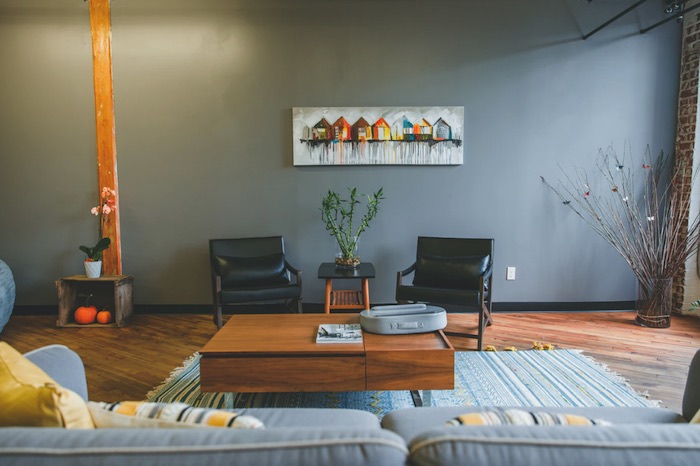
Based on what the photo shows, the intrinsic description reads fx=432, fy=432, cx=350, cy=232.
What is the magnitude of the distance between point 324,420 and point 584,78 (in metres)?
4.01

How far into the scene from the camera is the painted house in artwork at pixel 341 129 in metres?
3.94

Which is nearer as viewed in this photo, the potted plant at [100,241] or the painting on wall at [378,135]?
the potted plant at [100,241]

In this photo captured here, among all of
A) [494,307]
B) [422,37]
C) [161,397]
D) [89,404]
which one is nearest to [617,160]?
[494,307]

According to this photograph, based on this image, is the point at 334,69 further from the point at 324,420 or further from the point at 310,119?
the point at 324,420

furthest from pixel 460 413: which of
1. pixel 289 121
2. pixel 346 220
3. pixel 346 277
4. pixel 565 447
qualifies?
pixel 289 121

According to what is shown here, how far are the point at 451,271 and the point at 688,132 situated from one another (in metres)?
2.55

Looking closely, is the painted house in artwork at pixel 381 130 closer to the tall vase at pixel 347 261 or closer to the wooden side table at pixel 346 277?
the tall vase at pixel 347 261

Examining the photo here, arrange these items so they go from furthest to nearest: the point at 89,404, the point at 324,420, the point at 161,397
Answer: the point at 161,397
the point at 324,420
the point at 89,404

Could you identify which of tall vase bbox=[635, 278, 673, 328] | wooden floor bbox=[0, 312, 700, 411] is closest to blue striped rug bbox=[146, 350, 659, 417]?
wooden floor bbox=[0, 312, 700, 411]

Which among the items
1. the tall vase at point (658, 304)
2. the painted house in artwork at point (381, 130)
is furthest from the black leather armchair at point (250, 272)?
the tall vase at point (658, 304)

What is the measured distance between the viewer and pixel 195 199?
4035mm

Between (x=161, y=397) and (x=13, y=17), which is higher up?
(x=13, y=17)

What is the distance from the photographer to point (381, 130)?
3936 millimetres

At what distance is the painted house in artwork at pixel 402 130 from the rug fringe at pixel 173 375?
247cm
